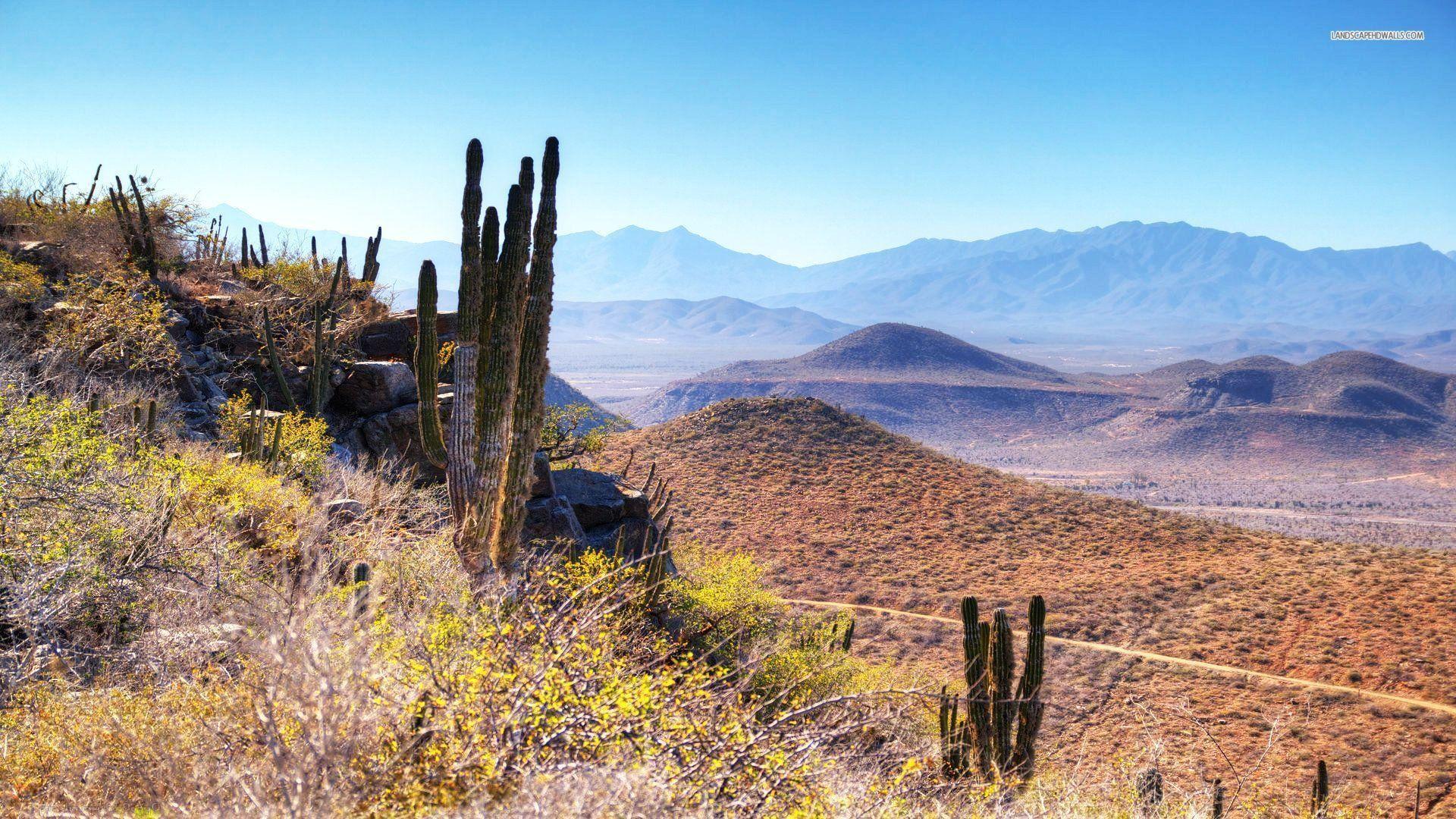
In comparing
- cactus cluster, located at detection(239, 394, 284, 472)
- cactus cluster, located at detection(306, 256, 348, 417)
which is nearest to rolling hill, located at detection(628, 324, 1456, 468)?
cactus cluster, located at detection(306, 256, 348, 417)

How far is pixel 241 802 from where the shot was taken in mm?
4176

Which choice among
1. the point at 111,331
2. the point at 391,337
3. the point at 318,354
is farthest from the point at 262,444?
the point at 391,337

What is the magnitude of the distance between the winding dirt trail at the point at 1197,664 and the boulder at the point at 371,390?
1116 centimetres

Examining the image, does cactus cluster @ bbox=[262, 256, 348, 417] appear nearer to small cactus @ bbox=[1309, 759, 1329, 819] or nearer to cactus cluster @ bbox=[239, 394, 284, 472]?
cactus cluster @ bbox=[239, 394, 284, 472]

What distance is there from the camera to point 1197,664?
19062 mm

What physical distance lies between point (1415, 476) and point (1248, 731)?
70.5m

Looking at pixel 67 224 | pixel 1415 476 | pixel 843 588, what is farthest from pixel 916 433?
pixel 67 224

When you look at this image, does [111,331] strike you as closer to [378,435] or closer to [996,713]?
[378,435]

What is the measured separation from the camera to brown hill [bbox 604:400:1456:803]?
1648 cm

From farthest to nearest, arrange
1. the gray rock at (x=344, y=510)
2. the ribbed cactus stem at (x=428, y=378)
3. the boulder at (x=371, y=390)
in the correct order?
the boulder at (x=371, y=390) < the gray rock at (x=344, y=510) < the ribbed cactus stem at (x=428, y=378)

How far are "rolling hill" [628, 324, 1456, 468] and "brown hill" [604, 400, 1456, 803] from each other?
158 feet

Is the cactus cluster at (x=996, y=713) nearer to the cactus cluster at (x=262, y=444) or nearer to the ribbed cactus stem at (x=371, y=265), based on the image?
the cactus cluster at (x=262, y=444)

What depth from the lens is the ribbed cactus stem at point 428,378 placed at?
9.49m

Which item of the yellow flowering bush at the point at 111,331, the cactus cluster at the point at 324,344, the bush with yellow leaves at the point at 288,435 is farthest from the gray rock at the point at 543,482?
the yellow flowering bush at the point at 111,331
